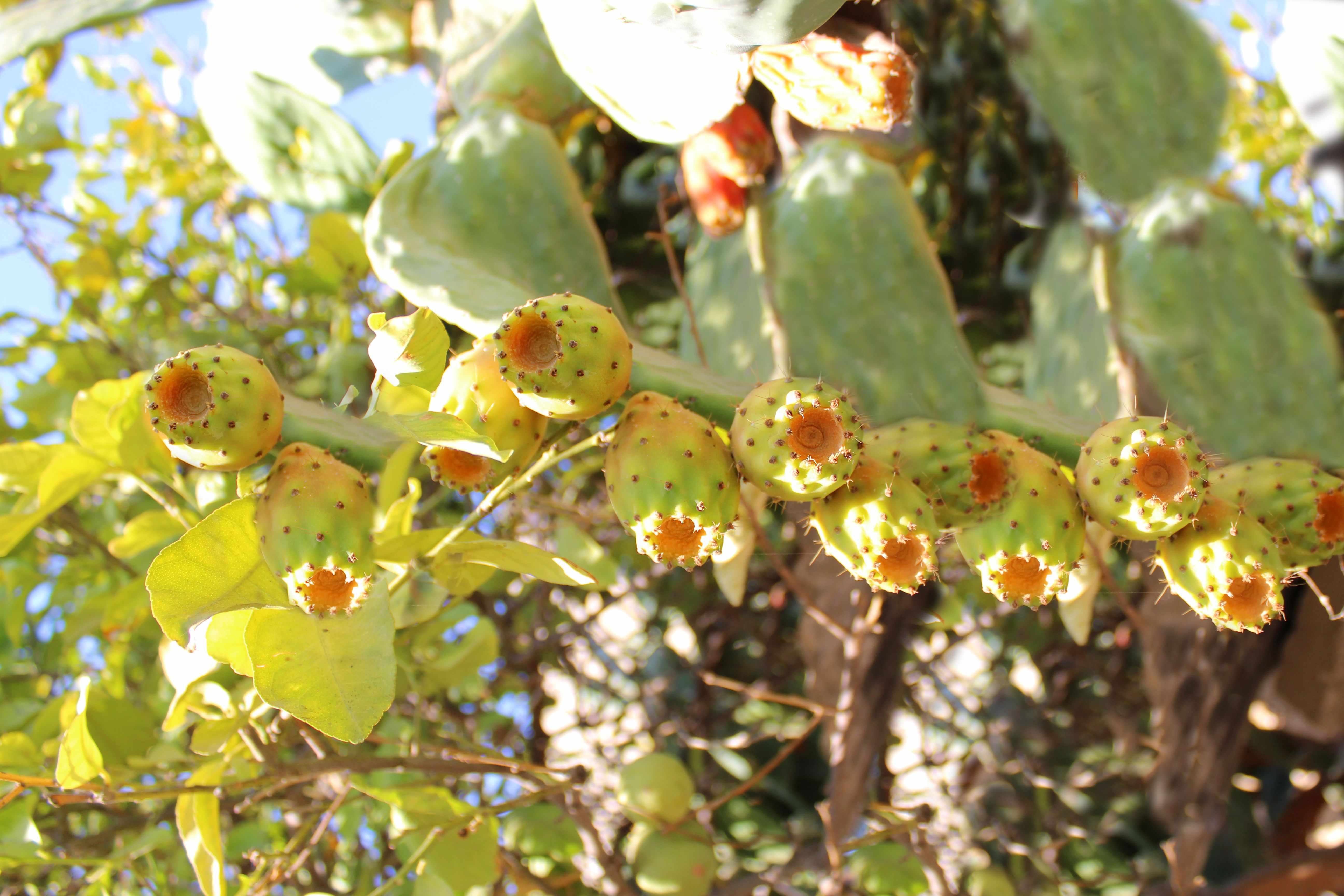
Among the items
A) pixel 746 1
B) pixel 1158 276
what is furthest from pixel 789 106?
pixel 1158 276

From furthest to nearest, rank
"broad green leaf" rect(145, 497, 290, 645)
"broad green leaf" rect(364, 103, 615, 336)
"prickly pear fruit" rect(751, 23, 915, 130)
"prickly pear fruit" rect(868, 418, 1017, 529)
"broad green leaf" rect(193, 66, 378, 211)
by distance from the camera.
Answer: "broad green leaf" rect(193, 66, 378, 211), "broad green leaf" rect(364, 103, 615, 336), "prickly pear fruit" rect(751, 23, 915, 130), "prickly pear fruit" rect(868, 418, 1017, 529), "broad green leaf" rect(145, 497, 290, 645)

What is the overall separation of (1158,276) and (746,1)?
73 cm

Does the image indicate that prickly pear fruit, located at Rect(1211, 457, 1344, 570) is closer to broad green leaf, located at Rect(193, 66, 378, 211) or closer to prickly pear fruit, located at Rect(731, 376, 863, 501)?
prickly pear fruit, located at Rect(731, 376, 863, 501)

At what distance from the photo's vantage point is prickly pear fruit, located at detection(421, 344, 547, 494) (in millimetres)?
715

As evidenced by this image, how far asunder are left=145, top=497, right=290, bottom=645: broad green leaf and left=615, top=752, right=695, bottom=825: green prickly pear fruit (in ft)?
2.32

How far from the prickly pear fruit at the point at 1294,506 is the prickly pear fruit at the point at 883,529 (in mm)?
251

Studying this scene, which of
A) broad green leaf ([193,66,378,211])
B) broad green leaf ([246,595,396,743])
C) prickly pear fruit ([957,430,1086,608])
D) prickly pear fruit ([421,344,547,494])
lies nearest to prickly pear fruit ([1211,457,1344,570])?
prickly pear fruit ([957,430,1086,608])

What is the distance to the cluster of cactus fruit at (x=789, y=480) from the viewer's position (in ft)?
2.16

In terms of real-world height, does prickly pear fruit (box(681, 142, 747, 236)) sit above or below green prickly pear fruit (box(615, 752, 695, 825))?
above

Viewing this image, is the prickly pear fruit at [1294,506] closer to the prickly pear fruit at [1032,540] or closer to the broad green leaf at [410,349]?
the prickly pear fruit at [1032,540]

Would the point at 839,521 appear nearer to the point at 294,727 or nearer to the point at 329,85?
the point at 294,727

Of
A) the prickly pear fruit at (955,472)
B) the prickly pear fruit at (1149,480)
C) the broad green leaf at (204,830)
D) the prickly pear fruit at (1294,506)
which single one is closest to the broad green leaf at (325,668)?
the broad green leaf at (204,830)

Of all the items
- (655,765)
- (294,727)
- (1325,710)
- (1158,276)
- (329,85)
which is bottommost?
(1325,710)

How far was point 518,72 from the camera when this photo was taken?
1.25 metres
